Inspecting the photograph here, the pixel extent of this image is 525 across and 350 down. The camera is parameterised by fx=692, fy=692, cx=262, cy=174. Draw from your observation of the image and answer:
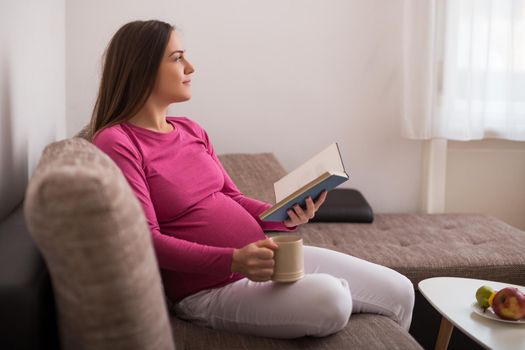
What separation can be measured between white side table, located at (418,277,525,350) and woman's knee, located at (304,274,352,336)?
0.37 m

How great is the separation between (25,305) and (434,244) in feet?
5.76

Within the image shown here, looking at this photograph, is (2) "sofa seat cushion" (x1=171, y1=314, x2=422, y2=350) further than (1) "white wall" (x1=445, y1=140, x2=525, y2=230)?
No

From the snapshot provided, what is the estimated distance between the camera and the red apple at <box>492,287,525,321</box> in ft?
5.53

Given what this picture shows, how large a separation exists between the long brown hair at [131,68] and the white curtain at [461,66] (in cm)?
178

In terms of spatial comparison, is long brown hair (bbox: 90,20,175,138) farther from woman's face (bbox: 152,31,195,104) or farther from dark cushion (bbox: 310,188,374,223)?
dark cushion (bbox: 310,188,374,223)

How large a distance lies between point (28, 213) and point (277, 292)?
700 millimetres

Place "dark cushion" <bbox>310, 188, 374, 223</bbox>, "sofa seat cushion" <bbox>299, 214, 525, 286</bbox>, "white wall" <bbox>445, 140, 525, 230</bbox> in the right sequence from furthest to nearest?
"white wall" <bbox>445, 140, 525, 230</bbox>, "dark cushion" <bbox>310, 188, 374, 223</bbox>, "sofa seat cushion" <bbox>299, 214, 525, 286</bbox>

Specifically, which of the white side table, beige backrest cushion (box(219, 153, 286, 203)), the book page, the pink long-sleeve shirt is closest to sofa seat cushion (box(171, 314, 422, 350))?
the pink long-sleeve shirt

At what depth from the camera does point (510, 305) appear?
1.69 metres

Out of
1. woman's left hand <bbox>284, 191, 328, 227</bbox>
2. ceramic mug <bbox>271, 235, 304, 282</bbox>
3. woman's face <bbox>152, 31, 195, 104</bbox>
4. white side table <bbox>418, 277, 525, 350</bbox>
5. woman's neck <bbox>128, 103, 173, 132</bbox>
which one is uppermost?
woman's face <bbox>152, 31, 195, 104</bbox>

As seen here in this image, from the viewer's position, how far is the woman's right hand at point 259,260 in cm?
140

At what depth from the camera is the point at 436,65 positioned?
318 centimetres

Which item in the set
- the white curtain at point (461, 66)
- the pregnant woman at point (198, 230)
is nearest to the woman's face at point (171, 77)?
the pregnant woman at point (198, 230)

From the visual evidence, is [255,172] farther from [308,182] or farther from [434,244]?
[308,182]
